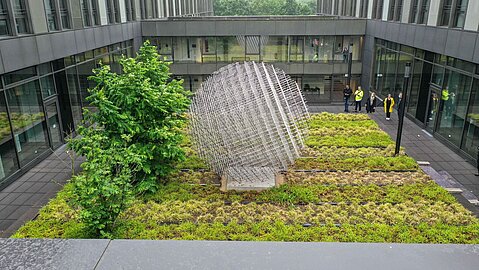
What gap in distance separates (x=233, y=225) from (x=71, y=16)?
44.5ft

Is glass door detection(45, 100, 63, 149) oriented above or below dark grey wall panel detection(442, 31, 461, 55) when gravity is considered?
below

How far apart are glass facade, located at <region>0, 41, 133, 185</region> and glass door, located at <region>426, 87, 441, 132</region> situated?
16828 mm

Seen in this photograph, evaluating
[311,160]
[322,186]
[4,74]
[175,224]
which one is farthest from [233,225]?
[4,74]

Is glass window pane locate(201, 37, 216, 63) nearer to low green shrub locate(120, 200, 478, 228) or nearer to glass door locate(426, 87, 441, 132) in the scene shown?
glass door locate(426, 87, 441, 132)

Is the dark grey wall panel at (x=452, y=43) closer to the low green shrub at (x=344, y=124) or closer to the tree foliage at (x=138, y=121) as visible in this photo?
the low green shrub at (x=344, y=124)

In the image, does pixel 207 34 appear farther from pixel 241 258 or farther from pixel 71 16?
pixel 241 258

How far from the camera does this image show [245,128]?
37.9ft

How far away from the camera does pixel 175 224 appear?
424 inches

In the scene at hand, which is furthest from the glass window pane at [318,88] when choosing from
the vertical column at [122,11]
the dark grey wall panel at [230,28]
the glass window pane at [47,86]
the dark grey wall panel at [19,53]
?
the dark grey wall panel at [19,53]

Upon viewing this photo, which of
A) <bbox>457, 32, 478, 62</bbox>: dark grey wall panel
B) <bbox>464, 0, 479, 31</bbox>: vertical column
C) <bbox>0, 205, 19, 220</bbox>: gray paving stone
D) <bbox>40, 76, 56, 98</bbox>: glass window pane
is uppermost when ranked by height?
<bbox>464, 0, 479, 31</bbox>: vertical column

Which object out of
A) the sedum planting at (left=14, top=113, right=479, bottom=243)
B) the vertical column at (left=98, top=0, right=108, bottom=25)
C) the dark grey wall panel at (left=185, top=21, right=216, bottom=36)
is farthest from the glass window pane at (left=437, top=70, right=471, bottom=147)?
the vertical column at (left=98, top=0, right=108, bottom=25)

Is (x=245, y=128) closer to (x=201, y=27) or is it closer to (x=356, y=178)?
(x=356, y=178)

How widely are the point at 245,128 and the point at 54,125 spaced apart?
10.9 m

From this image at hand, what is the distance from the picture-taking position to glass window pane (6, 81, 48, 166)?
48.8 ft
